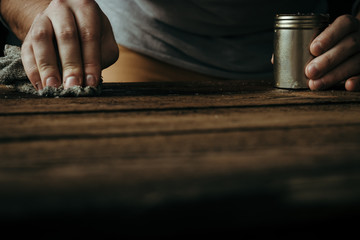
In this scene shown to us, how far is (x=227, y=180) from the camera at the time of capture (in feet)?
0.85

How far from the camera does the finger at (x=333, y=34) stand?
2.33 ft

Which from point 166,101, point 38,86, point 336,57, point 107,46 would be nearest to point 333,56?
point 336,57

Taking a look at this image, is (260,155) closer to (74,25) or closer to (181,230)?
(181,230)

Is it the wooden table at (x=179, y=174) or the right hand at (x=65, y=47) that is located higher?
the right hand at (x=65, y=47)

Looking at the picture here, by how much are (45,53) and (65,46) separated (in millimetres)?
39

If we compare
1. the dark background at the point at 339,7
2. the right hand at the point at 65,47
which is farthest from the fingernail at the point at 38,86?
the dark background at the point at 339,7

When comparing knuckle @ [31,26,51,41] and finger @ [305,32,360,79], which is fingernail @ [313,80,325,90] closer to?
finger @ [305,32,360,79]

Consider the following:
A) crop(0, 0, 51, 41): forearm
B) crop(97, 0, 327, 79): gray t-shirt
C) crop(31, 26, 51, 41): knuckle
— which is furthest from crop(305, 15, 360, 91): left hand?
crop(0, 0, 51, 41): forearm

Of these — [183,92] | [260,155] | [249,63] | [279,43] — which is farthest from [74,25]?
[249,63]

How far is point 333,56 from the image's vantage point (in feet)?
2.44

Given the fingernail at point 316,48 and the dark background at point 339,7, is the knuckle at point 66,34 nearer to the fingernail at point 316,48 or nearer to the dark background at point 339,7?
the fingernail at point 316,48

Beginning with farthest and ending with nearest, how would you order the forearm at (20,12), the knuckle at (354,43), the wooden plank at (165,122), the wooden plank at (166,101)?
the forearm at (20,12) < the knuckle at (354,43) < the wooden plank at (166,101) < the wooden plank at (165,122)

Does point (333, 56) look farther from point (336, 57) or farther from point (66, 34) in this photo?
point (66, 34)

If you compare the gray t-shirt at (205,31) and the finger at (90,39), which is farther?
the gray t-shirt at (205,31)
